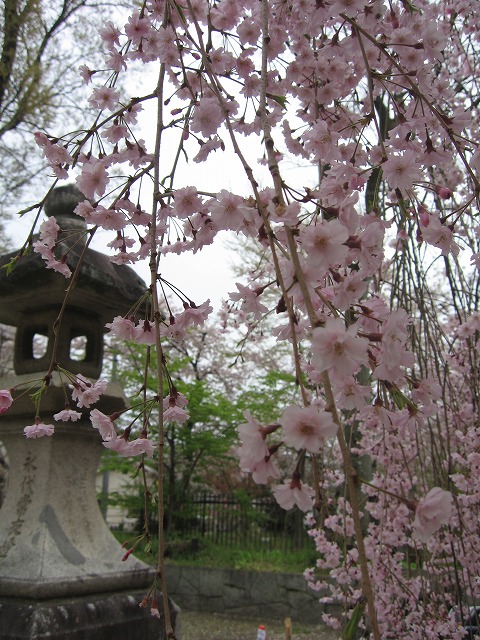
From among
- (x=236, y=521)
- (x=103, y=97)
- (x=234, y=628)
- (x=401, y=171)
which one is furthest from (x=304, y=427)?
(x=236, y=521)

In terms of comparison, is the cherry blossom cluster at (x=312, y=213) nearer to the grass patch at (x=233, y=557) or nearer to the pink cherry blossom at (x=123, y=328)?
the pink cherry blossom at (x=123, y=328)

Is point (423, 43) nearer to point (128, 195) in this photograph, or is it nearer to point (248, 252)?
point (128, 195)

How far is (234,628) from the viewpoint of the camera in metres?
6.15

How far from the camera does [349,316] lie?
1.03m

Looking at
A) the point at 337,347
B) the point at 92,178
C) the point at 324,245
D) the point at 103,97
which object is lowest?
the point at 337,347

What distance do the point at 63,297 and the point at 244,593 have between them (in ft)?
18.6

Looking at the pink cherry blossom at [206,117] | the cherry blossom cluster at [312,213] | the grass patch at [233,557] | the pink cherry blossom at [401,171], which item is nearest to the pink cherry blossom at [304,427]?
the cherry blossom cluster at [312,213]

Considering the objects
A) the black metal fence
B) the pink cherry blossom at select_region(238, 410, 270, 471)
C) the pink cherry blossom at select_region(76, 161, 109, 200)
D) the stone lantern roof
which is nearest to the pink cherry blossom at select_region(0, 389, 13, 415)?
the pink cherry blossom at select_region(76, 161, 109, 200)

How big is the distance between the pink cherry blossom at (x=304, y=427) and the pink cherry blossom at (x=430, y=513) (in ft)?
0.56

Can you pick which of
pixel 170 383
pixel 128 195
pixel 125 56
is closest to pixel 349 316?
pixel 170 383

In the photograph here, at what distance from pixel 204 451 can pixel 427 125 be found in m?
7.53

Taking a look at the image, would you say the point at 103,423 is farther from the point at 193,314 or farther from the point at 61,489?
the point at 61,489

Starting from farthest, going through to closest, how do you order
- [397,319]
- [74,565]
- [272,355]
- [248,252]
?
[272,355] < [248,252] < [74,565] < [397,319]

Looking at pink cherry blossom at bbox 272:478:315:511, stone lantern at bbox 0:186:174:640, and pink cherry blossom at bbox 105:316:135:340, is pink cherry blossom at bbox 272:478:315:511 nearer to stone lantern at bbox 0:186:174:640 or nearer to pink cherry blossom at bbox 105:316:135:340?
pink cherry blossom at bbox 105:316:135:340
